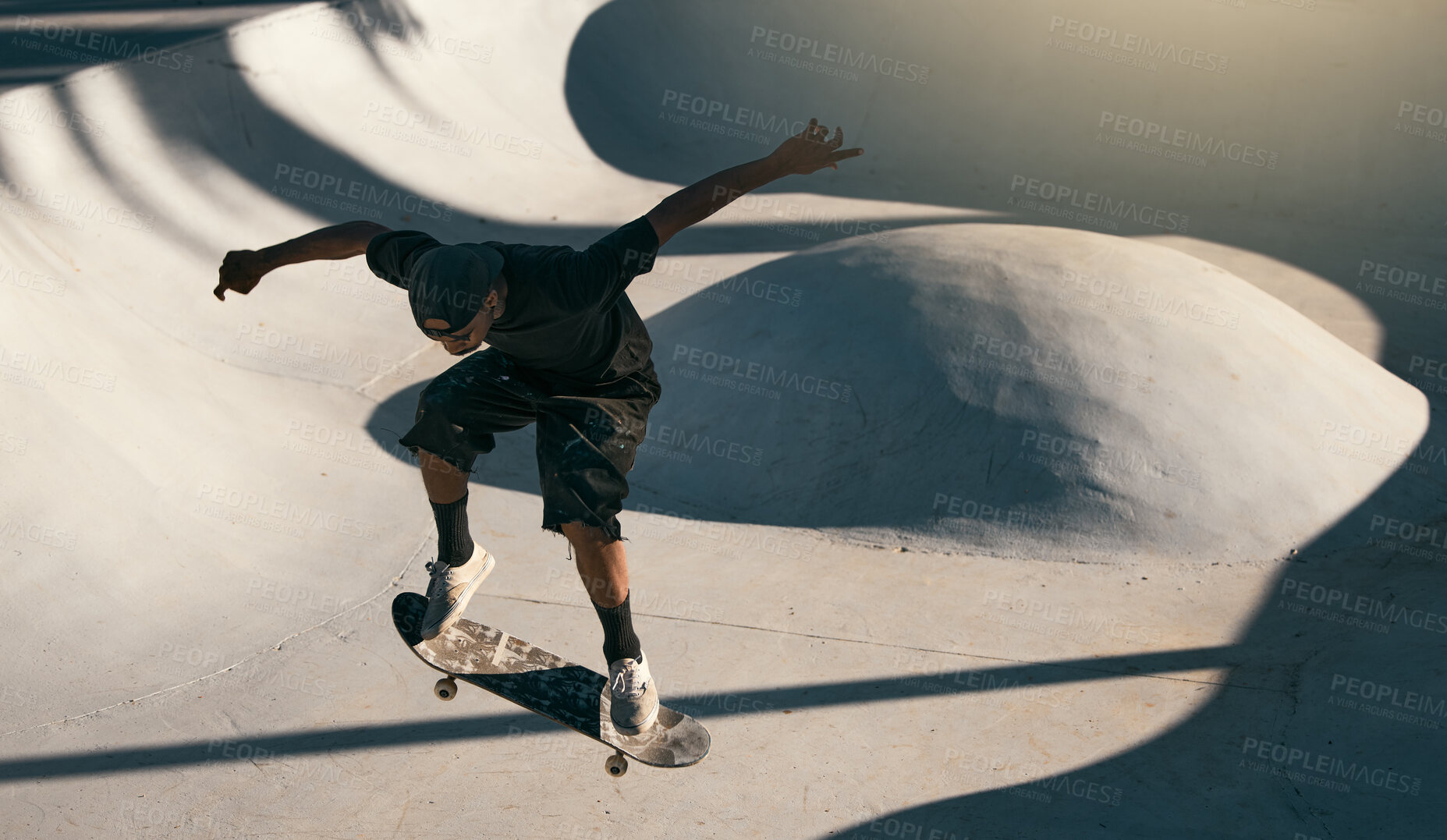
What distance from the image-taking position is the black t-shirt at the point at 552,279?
2932 mm

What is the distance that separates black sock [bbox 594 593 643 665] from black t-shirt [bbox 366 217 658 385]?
3.05ft

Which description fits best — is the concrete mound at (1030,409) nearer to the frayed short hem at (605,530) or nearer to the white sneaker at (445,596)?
the white sneaker at (445,596)

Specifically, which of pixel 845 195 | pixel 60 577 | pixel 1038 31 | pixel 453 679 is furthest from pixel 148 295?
pixel 1038 31

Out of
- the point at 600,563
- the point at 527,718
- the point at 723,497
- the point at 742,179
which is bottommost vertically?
the point at 527,718

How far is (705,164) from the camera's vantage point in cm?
1214

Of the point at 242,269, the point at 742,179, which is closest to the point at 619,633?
the point at 742,179

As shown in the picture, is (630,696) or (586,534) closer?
(586,534)

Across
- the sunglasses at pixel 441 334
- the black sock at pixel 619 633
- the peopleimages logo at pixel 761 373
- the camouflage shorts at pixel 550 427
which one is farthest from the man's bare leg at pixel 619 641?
the peopleimages logo at pixel 761 373

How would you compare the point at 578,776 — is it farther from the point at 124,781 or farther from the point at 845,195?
the point at 845,195

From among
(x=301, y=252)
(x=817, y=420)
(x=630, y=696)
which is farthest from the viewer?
(x=817, y=420)

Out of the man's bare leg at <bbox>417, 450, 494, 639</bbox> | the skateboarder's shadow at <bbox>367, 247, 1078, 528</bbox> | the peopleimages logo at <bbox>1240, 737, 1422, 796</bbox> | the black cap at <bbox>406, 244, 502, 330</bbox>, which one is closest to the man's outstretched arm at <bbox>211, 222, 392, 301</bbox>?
the black cap at <bbox>406, 244, 502, 330</bbox>

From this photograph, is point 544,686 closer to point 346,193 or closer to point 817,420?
point 817,420

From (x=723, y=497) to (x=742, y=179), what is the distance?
356cm

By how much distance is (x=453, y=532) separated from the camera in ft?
11.7
